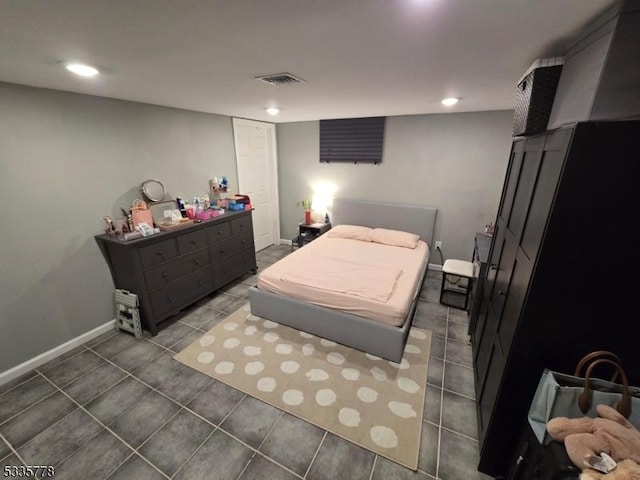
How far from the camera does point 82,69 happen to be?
1629 mm

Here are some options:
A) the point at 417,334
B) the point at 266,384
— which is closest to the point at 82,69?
the point at 266,384

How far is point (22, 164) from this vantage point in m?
2.09

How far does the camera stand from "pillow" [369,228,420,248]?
3742 mm

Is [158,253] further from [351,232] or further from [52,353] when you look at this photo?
[351,232]

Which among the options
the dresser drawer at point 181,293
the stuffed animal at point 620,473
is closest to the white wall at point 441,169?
the dresser drawer at point 181,293

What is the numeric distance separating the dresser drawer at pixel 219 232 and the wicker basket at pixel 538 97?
124 inches

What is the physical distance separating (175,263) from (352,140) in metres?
3.10

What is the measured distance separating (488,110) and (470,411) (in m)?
3.41

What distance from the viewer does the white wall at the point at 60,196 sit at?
2078mm

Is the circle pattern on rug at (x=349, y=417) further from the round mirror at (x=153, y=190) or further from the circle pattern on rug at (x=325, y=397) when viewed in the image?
the round mirror at (x=153, y=190)

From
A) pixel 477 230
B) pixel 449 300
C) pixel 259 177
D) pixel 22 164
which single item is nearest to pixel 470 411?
pixel 449 300

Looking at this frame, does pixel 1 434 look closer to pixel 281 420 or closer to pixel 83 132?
pixel 281 420

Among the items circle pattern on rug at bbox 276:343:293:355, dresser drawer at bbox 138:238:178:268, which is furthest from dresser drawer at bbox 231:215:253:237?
circle pattern on rug at bbox 276:343:293:355

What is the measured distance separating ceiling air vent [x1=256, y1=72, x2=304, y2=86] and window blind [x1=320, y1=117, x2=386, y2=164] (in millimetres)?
2354
